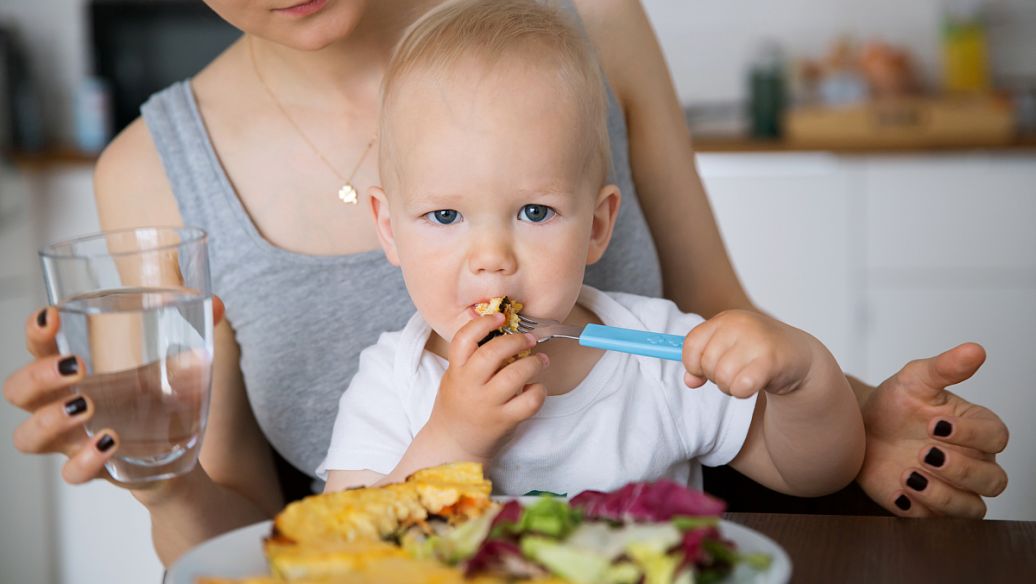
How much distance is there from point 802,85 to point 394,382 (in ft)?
8.49

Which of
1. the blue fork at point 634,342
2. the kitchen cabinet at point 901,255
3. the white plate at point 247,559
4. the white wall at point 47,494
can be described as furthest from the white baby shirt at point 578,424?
the white wall at point 47,494

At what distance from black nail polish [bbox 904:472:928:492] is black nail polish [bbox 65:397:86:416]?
0.68 m

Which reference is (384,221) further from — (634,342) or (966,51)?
(966,51)

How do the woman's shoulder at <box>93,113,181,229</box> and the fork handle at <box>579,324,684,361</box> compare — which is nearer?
the fork handle at <box>579,324,684,361</box>

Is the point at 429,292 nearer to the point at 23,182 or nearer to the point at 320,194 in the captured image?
the point at 320,194

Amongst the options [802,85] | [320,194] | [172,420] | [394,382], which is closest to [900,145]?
[802,85]

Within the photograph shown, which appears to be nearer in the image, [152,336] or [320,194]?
[152,336]

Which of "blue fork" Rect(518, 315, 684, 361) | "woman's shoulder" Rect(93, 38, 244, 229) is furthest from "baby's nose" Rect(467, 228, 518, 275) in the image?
"woman's shoulder" Rect(93, 38, 244, 229)

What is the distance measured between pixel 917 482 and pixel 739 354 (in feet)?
0.92

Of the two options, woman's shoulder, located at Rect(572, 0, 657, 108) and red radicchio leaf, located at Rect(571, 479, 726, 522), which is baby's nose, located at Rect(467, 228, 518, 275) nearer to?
red radicchio leaf, located at Rect(571, 479, 726, 522)

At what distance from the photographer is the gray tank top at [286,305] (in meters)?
1.30

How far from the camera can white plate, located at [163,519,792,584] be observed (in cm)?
62

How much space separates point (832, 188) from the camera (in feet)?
9.70

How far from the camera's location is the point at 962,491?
99 centimetres
